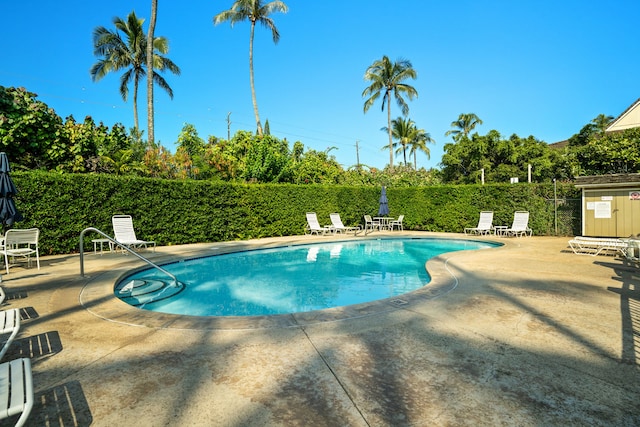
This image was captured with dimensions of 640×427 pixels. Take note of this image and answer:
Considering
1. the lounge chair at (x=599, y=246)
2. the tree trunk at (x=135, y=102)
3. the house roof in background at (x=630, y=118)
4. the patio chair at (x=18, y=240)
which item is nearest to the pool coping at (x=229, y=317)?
the patio chair at (x=18, y=240)

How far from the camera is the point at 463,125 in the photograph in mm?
40781

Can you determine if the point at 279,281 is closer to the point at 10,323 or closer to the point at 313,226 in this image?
the point at 10,323

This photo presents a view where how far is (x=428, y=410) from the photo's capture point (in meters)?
2.24

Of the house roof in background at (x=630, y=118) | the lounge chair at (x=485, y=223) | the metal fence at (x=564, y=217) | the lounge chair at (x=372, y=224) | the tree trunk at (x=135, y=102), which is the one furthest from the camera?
the tree trunk at (x=135, y=102)

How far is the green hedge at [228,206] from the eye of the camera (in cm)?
989

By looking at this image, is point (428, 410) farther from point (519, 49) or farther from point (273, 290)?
point (519, 49)

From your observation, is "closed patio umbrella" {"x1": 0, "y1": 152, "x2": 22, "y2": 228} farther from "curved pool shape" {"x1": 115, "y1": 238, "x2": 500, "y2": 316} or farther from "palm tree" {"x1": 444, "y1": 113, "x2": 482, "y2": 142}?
"palm tree" {"x1": 444, "y1": 113, "x2": 482, "y2": 142}

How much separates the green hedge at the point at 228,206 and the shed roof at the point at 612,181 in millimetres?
1341

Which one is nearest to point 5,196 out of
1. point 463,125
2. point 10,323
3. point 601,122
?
point 10,323

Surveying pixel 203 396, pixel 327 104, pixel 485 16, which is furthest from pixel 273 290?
pixel 327 104

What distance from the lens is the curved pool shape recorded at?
6035 millimetres

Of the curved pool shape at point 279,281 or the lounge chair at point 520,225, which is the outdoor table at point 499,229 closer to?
the lounge chair at point 520,225

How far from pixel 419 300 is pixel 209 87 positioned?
2868 centimetres

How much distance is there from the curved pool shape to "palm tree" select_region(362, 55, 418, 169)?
21.1 meters
